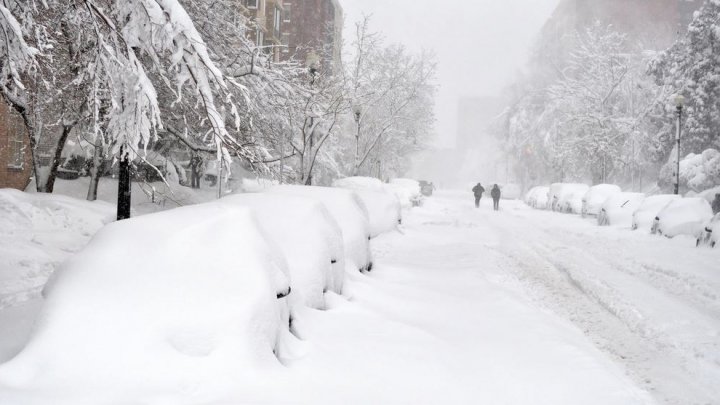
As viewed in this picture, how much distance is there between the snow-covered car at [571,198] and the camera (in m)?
29.9

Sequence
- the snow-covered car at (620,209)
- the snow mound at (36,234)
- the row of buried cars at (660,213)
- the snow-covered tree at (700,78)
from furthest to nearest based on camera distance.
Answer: the snow-covered tree at (700,78)
the snow-covered car at (620,209)
the row of buried cars at (660,213)
the snow mound at (36,234)

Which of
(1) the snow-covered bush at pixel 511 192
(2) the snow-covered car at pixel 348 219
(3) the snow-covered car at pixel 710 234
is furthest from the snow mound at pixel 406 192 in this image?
(1) the snow-covered bush at pixel 511 192

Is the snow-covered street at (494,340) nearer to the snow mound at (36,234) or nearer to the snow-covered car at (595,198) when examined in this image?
the snow mound at (36,234)

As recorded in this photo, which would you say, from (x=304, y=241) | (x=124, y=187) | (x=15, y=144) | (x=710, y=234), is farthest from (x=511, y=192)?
(x=304, y=241)

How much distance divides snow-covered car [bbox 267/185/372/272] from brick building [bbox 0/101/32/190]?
13583 millimetres

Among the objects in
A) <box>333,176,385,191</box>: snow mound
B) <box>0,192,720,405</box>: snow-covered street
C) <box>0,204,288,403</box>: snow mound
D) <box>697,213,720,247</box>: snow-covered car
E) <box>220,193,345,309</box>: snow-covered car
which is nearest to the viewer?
<box>0,204,288,403</box>: snow mound

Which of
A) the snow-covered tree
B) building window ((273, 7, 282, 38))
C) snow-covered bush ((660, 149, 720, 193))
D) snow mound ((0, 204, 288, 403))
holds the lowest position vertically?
snow mound ((0, 204, 288, 403))

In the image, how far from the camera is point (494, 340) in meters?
5.92

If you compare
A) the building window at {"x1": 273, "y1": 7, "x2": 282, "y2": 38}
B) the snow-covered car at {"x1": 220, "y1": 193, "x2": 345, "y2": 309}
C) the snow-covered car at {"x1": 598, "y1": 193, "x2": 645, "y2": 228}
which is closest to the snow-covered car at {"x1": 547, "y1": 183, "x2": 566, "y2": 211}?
the snow-covered car at {"x1": 598, "y1": 193, "x2": 645, "y2": 228}

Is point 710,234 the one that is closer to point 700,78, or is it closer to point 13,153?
point 700,78

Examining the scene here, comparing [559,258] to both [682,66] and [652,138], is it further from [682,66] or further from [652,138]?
Result: [652,138]

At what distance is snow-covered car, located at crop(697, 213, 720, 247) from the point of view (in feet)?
45.0

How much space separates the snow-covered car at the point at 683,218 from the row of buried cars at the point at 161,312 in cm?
1484

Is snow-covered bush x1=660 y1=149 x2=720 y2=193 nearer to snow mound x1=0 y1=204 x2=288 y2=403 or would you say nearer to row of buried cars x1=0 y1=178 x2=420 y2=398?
row of buried cars x1=0 y1=178 x2=420 y2=398
